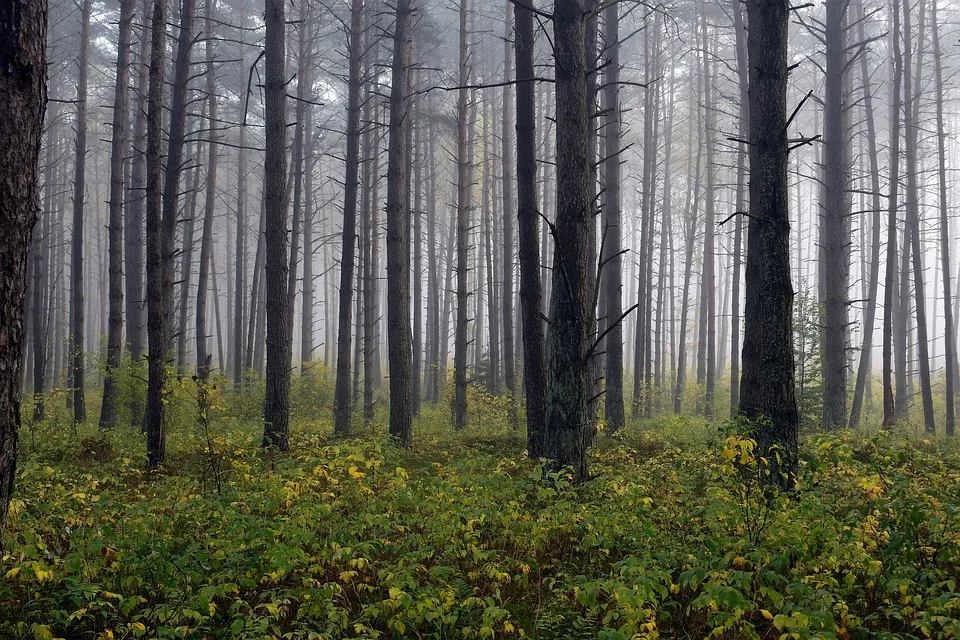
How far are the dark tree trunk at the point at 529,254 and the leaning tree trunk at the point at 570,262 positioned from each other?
1.94 meters

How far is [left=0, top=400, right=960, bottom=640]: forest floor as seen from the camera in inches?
147

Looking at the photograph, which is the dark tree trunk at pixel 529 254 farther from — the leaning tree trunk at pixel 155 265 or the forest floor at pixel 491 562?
the leaning tree trunk at pixel 155 265

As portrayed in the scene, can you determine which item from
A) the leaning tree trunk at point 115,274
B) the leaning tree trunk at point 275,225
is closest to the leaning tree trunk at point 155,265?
the leaning tree trunk at point 275,225

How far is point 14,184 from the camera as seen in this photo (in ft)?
9.04

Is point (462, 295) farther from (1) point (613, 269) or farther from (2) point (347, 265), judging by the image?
(1) point (613, 269)

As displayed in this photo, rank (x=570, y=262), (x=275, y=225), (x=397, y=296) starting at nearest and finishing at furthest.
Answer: (x=570, y=262) → (x=275, y=225) → (x=397, y=296)

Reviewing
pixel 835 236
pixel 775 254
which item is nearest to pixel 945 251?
pixel 835 236

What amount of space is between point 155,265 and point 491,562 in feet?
23.1

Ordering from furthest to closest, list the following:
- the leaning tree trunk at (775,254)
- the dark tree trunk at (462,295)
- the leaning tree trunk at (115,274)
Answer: the dark tree trunk at (462,295) < the leaning tree trunk at (115,274) < the leaning tree trunk at (775,254)

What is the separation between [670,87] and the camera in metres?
26.6

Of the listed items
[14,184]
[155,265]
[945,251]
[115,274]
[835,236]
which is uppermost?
[945,251]

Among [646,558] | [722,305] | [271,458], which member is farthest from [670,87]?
[646,558]

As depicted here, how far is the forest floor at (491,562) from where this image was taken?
3727 millimetres

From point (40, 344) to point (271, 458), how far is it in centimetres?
1189
